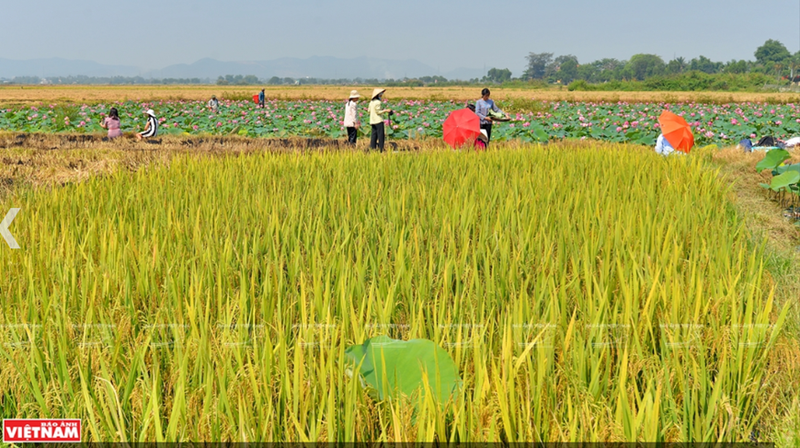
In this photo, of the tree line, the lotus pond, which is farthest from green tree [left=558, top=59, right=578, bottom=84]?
the lotus pond

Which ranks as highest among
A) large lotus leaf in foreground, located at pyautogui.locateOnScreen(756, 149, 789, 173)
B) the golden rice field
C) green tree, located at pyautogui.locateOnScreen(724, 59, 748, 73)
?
green tree, located at pyautogui.locateOnScreen(724, 59, 748, 73)

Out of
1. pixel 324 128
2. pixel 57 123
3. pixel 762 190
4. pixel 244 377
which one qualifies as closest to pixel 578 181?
pixel 762 190

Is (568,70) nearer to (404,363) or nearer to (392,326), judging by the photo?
(392,326)

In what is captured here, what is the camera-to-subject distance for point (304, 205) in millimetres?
3648

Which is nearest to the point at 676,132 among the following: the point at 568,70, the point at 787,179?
the point at 787,179

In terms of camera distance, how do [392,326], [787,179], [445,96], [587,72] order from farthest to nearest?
[587,72] → [445,96] → [787,179] → [392,326]

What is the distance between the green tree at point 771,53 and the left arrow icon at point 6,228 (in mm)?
140839

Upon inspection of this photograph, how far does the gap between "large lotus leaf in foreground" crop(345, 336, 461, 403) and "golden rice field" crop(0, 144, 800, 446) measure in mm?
56

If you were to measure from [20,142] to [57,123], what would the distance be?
5275 millimetres

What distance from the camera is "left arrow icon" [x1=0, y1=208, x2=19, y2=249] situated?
118 inches

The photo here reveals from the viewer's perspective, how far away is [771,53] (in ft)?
404

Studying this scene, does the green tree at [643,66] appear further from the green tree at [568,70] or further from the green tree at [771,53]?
the green tree at [771,53]

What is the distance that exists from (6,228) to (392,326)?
2.47 m

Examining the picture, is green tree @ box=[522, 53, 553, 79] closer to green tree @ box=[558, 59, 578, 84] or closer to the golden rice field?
green tree @ box=[558, 59, 578, 84]
